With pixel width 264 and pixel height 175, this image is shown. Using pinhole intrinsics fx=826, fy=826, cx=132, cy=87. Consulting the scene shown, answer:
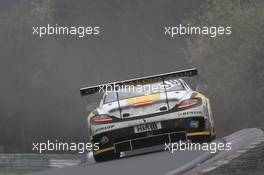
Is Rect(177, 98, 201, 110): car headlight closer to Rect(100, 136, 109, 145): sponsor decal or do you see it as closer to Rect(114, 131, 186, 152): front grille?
Rect(114, 131, 186, 152): front grille

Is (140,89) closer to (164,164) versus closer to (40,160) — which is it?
(164,164)

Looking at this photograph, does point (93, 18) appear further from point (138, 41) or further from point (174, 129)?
point (174, 129)

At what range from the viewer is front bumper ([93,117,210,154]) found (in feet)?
38.3

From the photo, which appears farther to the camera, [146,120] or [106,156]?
[106,156]

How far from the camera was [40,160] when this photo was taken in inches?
1515

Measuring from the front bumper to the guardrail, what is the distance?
67.8 feet

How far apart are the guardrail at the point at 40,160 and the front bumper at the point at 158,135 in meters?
20.7

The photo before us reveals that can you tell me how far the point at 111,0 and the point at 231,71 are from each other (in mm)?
30075

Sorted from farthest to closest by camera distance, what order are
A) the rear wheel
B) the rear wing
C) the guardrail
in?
the guardrail
the rear wheel
the rear wing

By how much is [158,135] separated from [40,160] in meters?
27.3

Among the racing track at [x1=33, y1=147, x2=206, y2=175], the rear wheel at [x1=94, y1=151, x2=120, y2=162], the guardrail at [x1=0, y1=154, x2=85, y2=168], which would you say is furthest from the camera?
the guardrail at [x1=0, y1=154, x2=85, y2=168]

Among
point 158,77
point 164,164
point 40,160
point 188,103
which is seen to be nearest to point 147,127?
point 188,103

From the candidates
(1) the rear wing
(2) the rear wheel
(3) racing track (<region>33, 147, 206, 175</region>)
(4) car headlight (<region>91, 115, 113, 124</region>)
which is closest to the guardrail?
(2) the rear wheel

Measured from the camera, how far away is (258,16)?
47.2m
